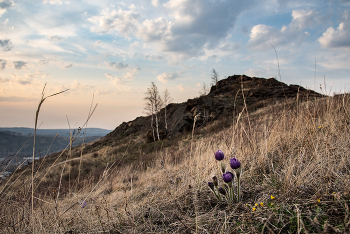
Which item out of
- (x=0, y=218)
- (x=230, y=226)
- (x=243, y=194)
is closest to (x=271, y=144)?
(x=243, y=194)

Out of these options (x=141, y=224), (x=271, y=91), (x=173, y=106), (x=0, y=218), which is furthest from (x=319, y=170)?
(x=173, y=106)

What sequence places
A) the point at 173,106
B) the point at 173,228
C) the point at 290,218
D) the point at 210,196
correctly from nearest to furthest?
1. the point at 290,218
2. the point at 173,228
3. the point at 210,196
4. the point at 173,106

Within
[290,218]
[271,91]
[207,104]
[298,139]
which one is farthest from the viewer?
[271,91]

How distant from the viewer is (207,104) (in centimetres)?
1856

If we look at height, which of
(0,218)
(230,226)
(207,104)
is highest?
(207,104)

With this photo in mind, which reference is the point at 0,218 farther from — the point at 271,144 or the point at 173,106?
the point at 173,106

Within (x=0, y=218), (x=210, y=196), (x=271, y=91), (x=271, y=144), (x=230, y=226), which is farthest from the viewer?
(x=271, y=91)

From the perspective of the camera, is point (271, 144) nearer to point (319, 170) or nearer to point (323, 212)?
point (319, 170)

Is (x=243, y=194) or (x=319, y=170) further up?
(x=319, y=170)

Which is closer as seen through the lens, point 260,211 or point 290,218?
point 290,218

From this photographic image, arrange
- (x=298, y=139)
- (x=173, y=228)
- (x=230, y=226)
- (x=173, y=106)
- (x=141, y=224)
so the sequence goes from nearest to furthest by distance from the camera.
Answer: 1. (x=230, y=226)
2. (x=173, y=228)
3. (x=141, y=224)
4. (x=298, y=139)
5. (x=173, y=106)

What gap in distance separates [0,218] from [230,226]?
238cm

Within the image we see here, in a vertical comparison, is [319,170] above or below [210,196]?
above

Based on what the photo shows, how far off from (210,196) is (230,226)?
434 millimetres
